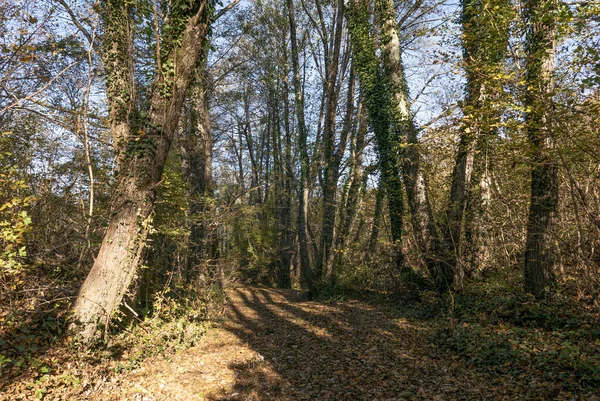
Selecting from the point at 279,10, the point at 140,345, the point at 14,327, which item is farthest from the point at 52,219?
the point at 279,10

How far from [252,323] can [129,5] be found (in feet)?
27.8

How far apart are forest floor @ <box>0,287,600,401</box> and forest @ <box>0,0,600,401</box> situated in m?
0.04

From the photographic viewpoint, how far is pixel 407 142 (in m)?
9.67

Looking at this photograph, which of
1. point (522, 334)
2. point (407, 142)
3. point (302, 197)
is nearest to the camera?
point (522, 334)

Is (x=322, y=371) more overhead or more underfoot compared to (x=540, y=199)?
more underfoot

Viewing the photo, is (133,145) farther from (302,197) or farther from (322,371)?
(302,197)

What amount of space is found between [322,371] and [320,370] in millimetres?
61

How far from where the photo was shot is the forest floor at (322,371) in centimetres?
497

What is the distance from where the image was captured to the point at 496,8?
6.41 meters

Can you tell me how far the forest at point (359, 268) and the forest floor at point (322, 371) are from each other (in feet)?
0.14

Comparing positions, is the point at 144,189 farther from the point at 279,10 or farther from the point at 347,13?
the point at 279,10

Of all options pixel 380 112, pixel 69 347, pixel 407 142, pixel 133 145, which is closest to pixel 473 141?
pixel 407 142

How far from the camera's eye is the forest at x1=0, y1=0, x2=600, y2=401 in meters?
5.24

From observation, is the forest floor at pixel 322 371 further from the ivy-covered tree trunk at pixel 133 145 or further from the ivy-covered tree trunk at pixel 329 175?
the ivy-covered tree trunk at pixel 329 175
